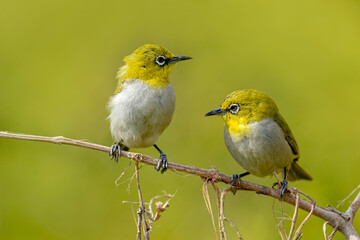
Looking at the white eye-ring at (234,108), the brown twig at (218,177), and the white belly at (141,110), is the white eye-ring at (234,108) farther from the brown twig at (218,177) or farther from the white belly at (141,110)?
the brown twig at (218,177)

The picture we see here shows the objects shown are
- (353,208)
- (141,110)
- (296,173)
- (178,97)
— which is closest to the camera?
(353,208)

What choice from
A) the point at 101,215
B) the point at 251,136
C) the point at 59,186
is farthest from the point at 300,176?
the point at 59,186

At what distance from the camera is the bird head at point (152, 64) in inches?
186

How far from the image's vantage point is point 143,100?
4.60 meters

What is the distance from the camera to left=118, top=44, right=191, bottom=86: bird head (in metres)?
4.73

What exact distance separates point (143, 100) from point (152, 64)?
36 centimetres

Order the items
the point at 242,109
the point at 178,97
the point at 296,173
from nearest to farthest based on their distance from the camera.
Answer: the point at 242,109, the point at 296,173, the point at 178,97

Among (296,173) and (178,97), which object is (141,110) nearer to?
(296,173)

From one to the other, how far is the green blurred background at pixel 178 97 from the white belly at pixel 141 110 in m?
0.89

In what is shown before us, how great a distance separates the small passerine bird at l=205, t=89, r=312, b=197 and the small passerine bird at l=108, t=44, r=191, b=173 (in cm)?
43

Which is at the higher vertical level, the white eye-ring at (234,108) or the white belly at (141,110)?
the white belly at (141,110)

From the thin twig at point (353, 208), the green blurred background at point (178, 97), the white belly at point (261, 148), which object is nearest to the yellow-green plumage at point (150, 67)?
the white belly at point (261, 148)

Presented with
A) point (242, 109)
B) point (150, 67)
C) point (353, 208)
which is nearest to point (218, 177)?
point (353, 208)

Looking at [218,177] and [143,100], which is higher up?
[143,100]
